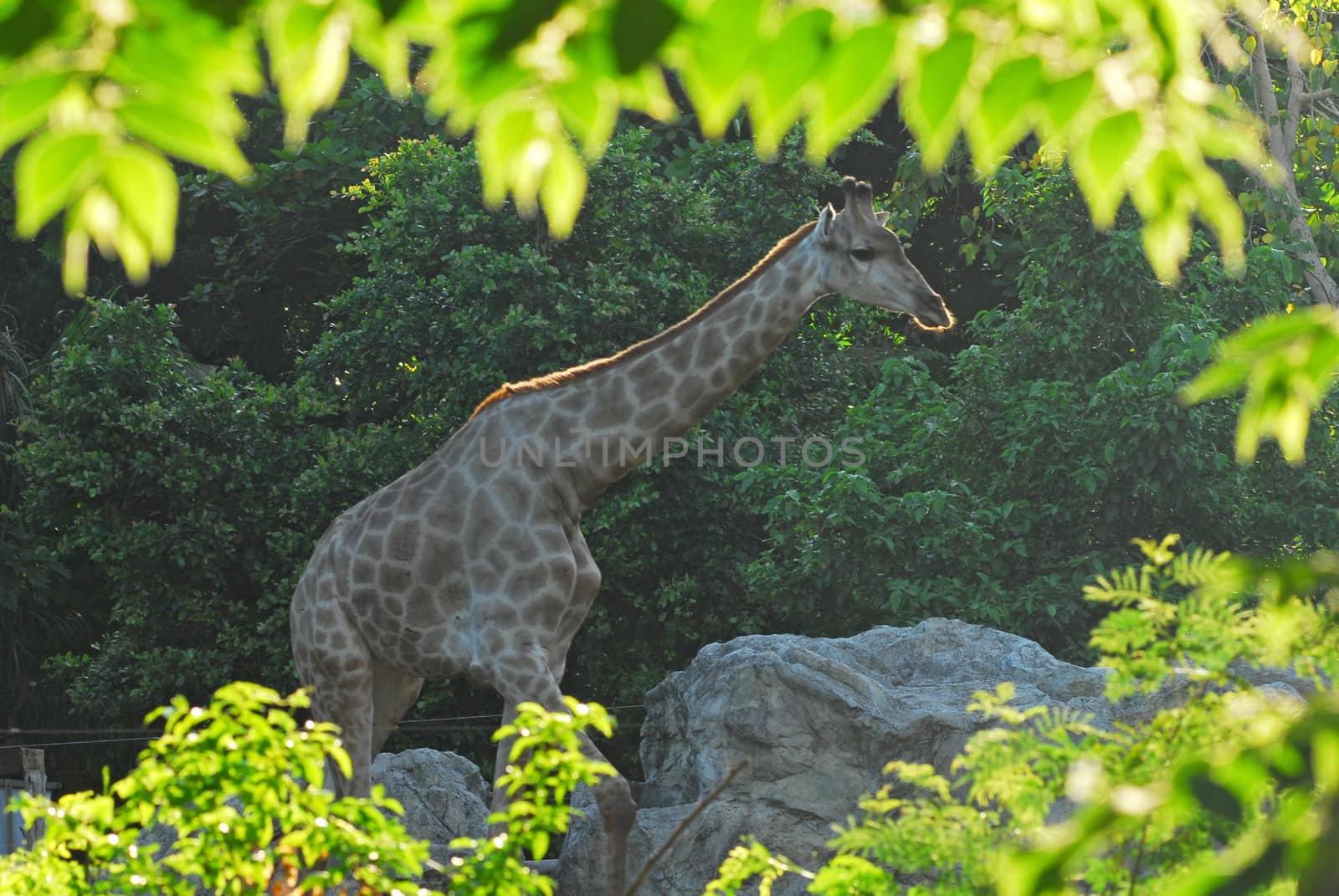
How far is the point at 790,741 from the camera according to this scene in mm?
6648

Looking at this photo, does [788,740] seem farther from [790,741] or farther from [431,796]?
[431,796]

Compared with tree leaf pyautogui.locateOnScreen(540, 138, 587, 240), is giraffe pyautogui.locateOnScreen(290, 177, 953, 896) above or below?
below

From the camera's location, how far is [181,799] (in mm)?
3051

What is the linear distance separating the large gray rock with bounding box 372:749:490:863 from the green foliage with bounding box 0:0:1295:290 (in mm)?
5880

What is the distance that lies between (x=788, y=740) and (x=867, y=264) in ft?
6.37

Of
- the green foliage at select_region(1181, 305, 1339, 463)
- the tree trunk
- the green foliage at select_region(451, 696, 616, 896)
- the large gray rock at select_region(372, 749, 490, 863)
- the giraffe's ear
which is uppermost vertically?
the tree trunk

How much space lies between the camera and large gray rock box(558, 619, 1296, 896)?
21.3 ft

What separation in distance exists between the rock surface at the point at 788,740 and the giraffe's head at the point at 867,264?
5.09 ft

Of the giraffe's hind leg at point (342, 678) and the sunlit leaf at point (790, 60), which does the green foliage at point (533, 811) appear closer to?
the sunlit leaf at point (790, 60)

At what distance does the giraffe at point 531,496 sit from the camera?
6254 millimetres

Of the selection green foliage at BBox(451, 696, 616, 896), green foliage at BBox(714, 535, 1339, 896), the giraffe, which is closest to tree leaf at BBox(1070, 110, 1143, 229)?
green foliage at BBox(714, 535, 1339, 896)

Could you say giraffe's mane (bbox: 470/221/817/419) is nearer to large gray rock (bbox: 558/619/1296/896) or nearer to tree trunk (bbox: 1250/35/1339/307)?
large gray rock (bbox: 558/619/1296/896)

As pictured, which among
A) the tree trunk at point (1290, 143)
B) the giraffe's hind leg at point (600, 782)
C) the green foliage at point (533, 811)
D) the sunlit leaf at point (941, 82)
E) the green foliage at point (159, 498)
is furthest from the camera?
the tree trunk at point (1290, 143)

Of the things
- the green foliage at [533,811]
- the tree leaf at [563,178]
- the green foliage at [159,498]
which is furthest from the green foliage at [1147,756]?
the green foliage at [159,498]
